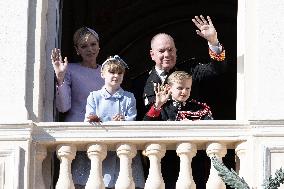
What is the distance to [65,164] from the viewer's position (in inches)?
597

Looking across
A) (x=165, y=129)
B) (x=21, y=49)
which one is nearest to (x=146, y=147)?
(x=165, y=129)

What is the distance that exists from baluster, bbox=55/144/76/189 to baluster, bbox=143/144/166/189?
651 millimetres

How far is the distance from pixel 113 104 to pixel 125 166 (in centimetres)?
62

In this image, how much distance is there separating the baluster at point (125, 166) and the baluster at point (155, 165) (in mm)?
136

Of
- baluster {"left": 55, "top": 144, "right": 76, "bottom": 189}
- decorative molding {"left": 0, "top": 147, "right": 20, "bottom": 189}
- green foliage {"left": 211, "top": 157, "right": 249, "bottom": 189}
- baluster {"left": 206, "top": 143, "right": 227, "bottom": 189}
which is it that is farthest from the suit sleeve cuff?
green foliage {"left": 211, "top": 157, "right": 249, "bottom": 189}

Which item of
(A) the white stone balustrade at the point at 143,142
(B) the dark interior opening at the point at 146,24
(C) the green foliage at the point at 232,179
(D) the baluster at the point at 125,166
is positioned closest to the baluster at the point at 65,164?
(A) the white stone balustrade at the point at 143,142

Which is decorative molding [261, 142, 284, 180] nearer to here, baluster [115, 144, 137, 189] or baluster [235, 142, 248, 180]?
baluster [235, 142, 248, 180]

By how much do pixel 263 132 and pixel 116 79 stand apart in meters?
1.39

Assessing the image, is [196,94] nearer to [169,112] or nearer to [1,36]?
[169,112]

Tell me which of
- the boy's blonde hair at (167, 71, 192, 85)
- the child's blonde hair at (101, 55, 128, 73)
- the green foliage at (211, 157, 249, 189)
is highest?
the child's blonde hair at (101, 55, 128, 73)

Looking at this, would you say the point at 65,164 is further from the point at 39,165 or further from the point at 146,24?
the point at 146,24

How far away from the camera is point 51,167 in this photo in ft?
50.6

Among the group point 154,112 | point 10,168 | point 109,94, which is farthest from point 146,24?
point 10,168

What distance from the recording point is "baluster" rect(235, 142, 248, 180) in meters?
15.0
